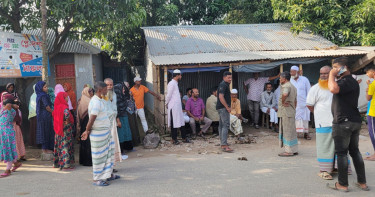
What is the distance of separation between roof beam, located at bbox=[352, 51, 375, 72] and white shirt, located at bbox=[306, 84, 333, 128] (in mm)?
6490

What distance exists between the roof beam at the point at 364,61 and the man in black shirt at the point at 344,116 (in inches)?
268

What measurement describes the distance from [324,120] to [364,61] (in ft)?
22.8

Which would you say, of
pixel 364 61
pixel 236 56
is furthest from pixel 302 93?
pixel 364 61

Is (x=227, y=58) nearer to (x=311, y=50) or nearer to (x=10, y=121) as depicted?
(x=311, y=50)

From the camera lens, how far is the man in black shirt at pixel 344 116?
3830 millimetres

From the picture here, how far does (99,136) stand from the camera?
14.6 feet

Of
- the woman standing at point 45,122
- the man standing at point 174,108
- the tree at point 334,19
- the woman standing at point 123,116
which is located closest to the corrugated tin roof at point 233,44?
the tree at point 334,19

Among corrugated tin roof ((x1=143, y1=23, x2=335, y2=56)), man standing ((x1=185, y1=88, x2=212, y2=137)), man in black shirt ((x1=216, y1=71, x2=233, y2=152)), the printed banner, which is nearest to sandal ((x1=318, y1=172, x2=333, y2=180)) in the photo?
man in black shirt ((x1=216, y1=71, x2=233, y2=152))

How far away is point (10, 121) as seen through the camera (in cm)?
538

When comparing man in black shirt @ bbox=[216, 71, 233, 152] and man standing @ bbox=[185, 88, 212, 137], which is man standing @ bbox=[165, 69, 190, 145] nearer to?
man standing @ bbox=[185, 88, 212, 137]

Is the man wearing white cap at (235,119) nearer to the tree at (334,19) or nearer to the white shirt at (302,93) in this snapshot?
the white shirt at (302,93)

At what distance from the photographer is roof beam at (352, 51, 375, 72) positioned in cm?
952

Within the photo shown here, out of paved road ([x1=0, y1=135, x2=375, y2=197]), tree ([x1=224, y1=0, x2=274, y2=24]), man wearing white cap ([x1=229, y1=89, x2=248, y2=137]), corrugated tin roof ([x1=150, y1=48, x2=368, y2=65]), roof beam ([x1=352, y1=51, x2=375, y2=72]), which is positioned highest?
tree ([x1=224, y1=0, x2=274, y2=24])

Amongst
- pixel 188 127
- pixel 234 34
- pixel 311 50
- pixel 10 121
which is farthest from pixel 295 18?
pixel 10 121
